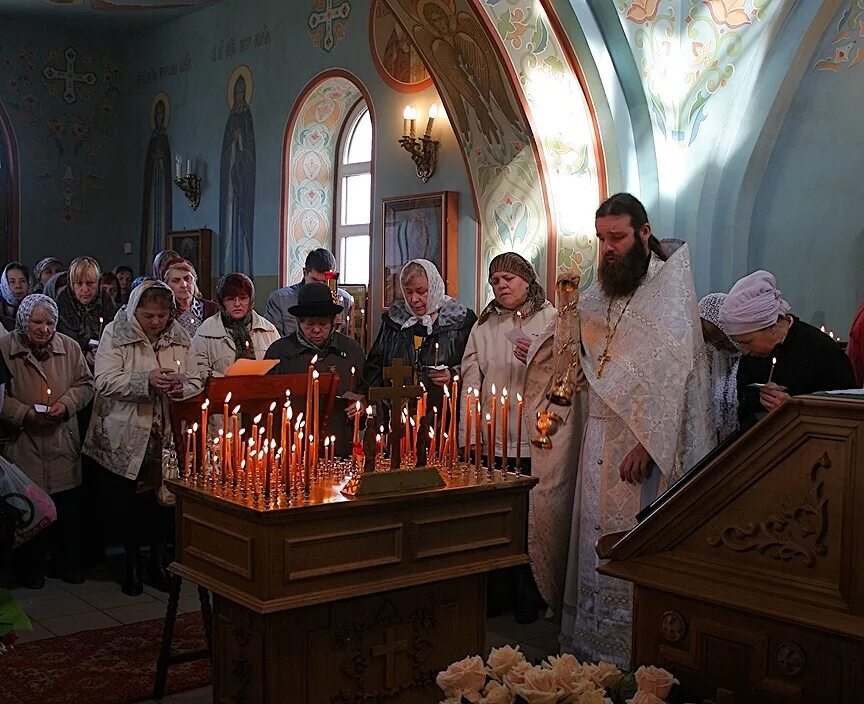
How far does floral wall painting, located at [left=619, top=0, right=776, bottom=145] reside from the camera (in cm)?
582

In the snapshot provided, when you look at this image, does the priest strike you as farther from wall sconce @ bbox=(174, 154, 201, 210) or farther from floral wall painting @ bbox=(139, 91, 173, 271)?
floral wall painting @ bbox=(139, 91, 173, 271)

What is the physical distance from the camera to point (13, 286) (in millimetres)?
8039

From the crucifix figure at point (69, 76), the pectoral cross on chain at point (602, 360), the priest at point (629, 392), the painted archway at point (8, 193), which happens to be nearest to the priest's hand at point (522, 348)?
the priest at point (629, 392)

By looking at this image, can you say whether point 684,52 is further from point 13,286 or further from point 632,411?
point 13,286

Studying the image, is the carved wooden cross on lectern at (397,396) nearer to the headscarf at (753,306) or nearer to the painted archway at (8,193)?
the headscarf at (753,306)

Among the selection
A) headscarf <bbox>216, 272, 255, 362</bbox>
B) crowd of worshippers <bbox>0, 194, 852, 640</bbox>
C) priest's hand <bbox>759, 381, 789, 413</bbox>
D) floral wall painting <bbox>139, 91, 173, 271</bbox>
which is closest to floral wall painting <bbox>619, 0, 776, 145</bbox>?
crowd of worshippers <bbox>0, 194, 852, 640</bbox>

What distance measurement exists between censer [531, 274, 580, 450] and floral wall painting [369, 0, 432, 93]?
4826 millimetres

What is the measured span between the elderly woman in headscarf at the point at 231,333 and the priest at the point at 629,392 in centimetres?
209

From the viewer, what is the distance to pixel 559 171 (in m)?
6.51

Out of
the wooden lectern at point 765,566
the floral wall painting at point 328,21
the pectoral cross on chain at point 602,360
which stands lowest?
the wooden lectern at point 765,566

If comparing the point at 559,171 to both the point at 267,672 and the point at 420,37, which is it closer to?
the point at 420,37

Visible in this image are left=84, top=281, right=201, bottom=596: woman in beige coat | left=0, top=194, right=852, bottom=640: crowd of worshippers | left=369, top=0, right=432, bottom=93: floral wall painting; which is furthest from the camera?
left=369, top=0, right=432, bottom=93: floral wall painting

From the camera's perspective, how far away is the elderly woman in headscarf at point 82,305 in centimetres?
638

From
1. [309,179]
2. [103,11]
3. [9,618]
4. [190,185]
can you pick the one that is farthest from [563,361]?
[103,11]
